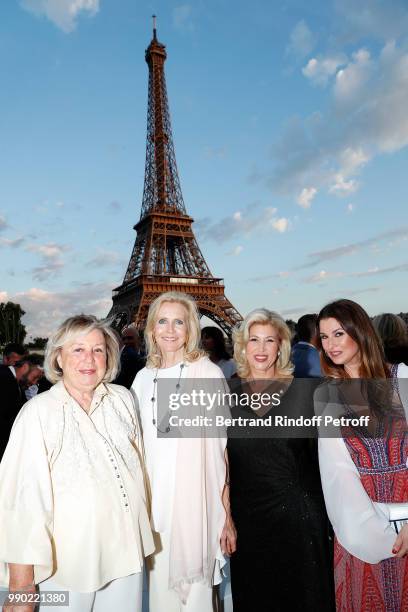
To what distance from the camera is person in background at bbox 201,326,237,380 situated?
6465 millimetres

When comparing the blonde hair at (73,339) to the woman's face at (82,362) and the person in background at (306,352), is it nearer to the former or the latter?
the woman's face at (82,362)

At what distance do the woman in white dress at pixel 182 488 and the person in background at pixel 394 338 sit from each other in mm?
1525

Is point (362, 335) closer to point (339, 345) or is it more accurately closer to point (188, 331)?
point (339, 345)

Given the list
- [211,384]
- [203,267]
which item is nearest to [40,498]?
[211,384]

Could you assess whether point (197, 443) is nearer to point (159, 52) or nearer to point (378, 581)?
point (378, 581)

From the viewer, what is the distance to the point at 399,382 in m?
2.54

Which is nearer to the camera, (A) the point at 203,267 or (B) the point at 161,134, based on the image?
(A) the point at 203,267

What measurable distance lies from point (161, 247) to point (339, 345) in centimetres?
3855

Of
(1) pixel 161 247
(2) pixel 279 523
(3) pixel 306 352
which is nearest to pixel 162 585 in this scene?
(2) pixel 279 523

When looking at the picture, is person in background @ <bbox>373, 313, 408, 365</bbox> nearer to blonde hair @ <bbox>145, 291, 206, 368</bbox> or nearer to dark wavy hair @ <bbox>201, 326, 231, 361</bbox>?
blonde hair @ <bbox>145, 291, 206, 368</bbox>

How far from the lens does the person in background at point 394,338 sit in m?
3.66

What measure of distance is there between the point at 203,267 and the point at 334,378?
36946 millimetres

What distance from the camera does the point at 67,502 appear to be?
228 cm

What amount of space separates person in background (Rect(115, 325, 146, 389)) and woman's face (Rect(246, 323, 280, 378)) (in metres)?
3.32
